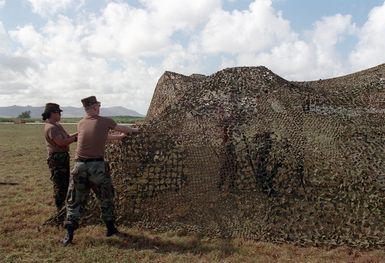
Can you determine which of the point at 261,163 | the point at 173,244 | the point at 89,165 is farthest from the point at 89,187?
the point at 261,163

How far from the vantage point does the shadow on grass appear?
523 centimetres

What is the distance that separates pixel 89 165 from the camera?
5.33 metres

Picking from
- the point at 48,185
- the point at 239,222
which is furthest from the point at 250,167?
the point at 48,185

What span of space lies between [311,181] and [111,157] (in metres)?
2.62

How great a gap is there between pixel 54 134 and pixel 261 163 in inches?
107

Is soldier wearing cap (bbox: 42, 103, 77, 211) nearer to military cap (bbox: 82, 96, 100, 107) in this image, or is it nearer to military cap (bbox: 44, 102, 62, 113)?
military cap (bbox: 44, 102, 62, 113)

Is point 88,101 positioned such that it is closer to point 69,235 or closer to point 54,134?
point 54,134

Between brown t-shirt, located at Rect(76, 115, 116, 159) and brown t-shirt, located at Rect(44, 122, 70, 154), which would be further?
brown t-shirt, located at Rect(44, 122, 70, 154)

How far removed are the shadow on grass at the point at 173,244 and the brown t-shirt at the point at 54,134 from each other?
1428mm

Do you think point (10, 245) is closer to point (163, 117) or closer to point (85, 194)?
point (85, 194)

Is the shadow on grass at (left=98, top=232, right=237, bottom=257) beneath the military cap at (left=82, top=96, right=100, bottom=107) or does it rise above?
beneath

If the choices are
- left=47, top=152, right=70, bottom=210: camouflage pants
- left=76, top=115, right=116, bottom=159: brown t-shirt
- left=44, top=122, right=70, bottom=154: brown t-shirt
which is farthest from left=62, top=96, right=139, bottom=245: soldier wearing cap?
left=47, top=152, right=70, bottom=210: camouflage pants

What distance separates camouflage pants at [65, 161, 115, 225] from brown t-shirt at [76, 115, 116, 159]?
0.12m

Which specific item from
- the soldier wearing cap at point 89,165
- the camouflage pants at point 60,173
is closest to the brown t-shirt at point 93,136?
the soldier wearing cap at point 89,165
